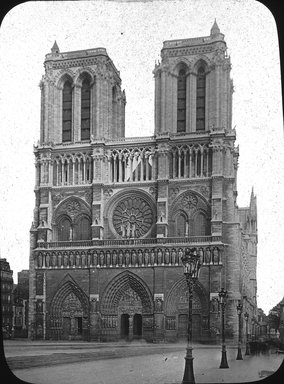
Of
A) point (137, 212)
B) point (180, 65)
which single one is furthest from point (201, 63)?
point (137, 212)

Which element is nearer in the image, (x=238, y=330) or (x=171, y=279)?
(x=238, y=330)

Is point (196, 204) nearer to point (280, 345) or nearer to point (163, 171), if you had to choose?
point (163, 171)

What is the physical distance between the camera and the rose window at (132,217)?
18694 millimetres

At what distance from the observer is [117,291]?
769 inches

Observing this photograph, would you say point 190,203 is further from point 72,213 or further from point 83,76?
point 83,76

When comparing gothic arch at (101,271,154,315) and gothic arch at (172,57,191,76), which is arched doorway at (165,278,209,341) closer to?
gothic arch at (101,271,154,315)

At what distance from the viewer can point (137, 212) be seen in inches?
749

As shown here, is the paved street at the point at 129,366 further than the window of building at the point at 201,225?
No

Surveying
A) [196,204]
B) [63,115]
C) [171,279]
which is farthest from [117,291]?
[63,115]

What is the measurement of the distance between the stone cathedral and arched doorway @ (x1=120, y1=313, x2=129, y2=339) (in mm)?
34

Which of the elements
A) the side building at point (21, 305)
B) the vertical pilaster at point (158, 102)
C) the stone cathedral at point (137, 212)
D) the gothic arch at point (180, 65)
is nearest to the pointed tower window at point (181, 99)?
the stone cathedral at point (137, 212)

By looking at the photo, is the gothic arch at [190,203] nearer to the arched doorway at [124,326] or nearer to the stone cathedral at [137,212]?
the stone cathedral at [137,212]

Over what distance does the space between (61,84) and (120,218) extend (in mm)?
4292

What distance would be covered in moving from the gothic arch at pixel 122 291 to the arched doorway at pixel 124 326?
28 centimetres
